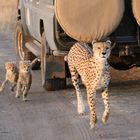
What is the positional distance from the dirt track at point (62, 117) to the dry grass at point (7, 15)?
38.7 feet

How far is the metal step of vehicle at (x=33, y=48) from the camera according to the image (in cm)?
1113

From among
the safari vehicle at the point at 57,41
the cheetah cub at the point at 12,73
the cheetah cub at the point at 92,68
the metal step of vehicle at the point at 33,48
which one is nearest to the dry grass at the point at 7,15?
the metal step of vehicle at the point at 33,48

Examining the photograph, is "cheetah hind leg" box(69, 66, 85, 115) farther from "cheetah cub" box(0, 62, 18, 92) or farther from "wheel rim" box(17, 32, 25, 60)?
"wheel rim" box(17, 32, 25, 60)

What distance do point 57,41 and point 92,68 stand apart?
1.43 m

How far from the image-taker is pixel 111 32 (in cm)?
883

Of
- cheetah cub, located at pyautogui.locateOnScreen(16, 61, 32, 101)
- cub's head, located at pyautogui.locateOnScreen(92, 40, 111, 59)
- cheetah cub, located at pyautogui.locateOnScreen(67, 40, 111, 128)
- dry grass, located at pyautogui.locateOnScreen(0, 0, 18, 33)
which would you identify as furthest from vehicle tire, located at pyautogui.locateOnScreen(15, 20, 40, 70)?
dry grass, located at pyautogui.locateOnScreen(0, 0, 18, 33)

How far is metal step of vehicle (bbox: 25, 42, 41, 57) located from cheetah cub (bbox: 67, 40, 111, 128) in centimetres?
208

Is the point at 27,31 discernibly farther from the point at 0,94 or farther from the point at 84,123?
the point at 84,123

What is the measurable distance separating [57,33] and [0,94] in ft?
5.56

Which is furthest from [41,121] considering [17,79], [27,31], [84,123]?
[27,31]

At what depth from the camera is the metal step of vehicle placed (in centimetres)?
1113

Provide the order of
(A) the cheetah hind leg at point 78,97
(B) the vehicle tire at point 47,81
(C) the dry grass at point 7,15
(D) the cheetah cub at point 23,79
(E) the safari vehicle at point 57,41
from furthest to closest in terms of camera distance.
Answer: (C) the dry grass at point 7,15 → (B) the vehicle tire at point 47,81 → (D) the cheetah cub at point 23,79 → (E) the safari vehicle at point 57,41 → (A) the cheetah hind leg at point 78,97

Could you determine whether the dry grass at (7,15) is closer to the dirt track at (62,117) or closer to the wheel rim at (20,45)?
the wheel rim at (20,45)

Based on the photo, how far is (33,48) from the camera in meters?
11.7
